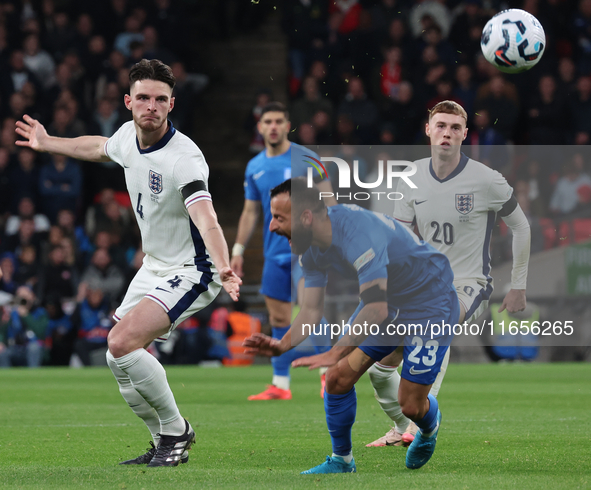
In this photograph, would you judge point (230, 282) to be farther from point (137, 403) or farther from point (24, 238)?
point (24, 238)

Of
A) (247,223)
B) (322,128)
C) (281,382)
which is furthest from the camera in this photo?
(322,128)

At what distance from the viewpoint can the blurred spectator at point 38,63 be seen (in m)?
17.1

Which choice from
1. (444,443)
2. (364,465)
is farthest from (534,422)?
(364,465)

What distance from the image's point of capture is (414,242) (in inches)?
209

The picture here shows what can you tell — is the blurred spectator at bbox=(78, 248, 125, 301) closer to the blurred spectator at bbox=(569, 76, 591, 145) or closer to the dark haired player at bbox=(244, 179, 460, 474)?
the blurred spectator at bbox=(569, 76, 591, 145)

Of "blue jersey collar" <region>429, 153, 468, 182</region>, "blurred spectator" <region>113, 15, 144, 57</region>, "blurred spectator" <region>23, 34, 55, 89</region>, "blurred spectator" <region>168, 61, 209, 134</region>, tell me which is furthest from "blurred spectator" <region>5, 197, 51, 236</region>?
"blue jersey collar" <region>429, 153, 468, 182</region>

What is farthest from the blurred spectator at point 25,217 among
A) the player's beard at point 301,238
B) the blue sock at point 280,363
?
the player's beard at point 301,238

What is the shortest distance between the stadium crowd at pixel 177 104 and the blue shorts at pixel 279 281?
515 centimetres

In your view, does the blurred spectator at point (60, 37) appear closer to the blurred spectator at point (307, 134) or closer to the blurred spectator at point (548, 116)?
the blurred spectator at point (307, 134)

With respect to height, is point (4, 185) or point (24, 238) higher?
point (4, 185)

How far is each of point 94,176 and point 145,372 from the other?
1186 cm

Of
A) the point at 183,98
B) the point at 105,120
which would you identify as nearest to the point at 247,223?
the point at 105,120

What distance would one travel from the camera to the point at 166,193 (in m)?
5.55

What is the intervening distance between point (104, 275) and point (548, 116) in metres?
7.98
